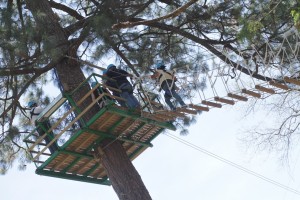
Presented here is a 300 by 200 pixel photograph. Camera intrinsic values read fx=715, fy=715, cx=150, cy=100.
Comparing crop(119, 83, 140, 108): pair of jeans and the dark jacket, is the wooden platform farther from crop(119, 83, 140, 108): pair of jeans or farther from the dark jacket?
the dark jacket

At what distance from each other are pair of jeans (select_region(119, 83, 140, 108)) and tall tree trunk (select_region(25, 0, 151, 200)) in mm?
942

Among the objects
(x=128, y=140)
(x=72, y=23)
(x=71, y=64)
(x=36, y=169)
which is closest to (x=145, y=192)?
(x=128, y=140)

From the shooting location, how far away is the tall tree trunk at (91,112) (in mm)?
10797

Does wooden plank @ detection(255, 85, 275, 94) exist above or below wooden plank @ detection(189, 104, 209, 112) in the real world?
below

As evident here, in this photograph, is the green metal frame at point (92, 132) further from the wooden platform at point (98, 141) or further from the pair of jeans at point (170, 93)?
the pair of jeans at point (170, 93)

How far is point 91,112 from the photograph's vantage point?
11.4 m

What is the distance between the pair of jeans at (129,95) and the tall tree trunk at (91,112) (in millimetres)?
942

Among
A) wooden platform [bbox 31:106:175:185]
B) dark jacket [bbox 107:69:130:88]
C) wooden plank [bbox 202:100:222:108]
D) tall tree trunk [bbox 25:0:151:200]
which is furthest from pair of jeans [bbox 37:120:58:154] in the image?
wooden plank [bbox 202:100:222:108]

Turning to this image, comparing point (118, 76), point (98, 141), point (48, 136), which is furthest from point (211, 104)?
point (48, 136)

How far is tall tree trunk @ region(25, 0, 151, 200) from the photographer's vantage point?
10.8m

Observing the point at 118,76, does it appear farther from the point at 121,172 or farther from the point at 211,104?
the point at 211,104

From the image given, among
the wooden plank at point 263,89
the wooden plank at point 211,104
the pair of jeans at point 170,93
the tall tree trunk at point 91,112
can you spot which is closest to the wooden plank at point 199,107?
the wooden plank at point 211,104

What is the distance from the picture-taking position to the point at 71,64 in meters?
11.9

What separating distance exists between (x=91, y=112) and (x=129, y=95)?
1.01m
